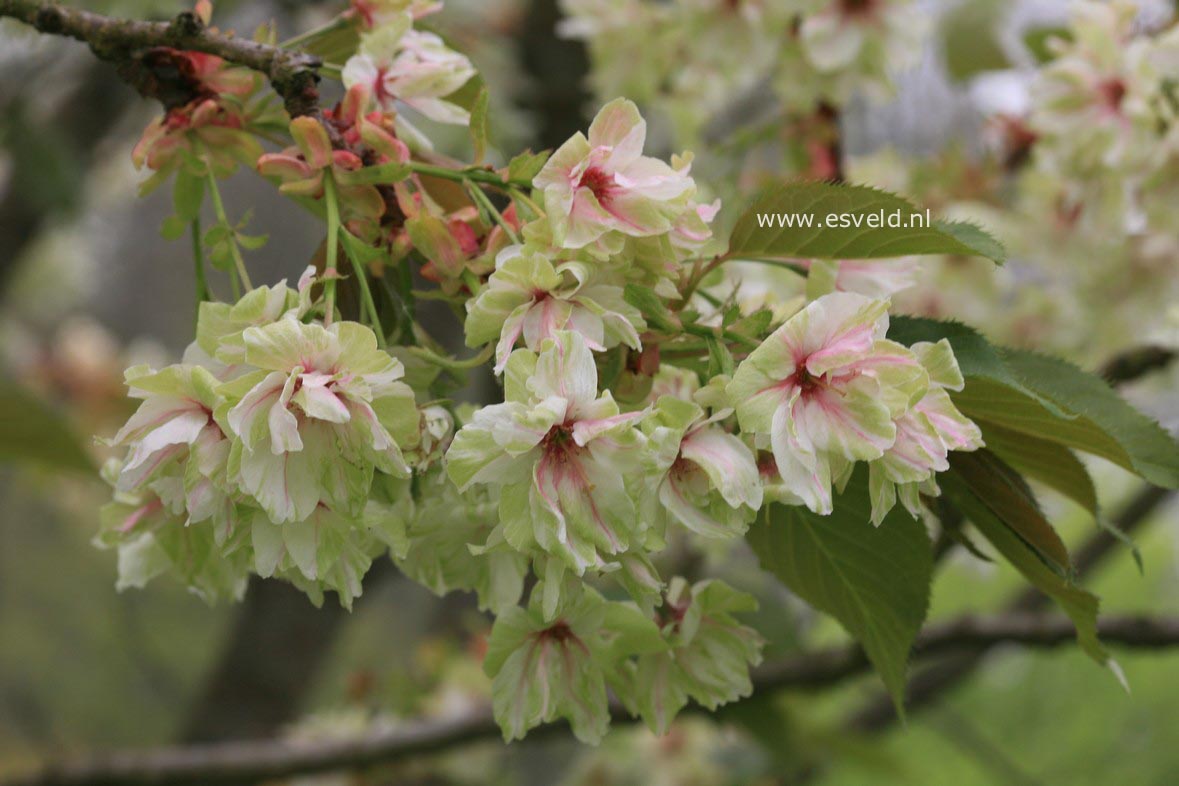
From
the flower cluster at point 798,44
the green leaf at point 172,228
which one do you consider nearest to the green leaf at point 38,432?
the green leaf at point 172,228

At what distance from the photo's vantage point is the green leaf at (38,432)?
103cm

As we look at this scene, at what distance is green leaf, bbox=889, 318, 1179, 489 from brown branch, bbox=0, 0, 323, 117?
0.28 m

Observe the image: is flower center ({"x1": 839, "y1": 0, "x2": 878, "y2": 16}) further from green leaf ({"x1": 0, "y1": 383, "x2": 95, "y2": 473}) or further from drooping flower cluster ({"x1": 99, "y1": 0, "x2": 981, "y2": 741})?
green leaf ({"x1": 0, "y1": 383, "x2": 95, "y2": 473})

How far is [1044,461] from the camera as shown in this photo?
Result: 1.61 ft

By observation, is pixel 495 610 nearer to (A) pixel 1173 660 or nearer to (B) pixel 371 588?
(B) pixel 371 588

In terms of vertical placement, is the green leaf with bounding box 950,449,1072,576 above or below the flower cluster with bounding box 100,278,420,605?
below

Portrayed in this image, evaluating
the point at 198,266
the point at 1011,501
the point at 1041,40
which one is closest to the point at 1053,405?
the point at 1011,501

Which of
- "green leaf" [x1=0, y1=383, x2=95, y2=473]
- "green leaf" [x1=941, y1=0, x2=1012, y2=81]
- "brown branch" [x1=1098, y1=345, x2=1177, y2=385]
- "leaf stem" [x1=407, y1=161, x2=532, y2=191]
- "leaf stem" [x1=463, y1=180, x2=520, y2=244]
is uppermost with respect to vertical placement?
"leaf stem" [x1=407, y1=161, x2=532, y2=191]

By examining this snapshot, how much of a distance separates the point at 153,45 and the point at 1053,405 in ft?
1.36

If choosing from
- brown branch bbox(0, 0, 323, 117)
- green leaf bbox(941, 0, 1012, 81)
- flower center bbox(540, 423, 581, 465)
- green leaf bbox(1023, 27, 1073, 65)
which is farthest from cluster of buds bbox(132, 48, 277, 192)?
green leaf bbox(941, 0, 1012, 81)

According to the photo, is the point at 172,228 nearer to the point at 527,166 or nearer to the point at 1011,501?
the point at 527,166

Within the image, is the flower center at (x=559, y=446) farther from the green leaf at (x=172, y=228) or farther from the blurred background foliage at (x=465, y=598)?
the blurred background foliage at (x=465, y=598)

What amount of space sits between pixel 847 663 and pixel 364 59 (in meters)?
0.80

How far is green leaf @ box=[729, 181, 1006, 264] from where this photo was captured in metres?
0.43
